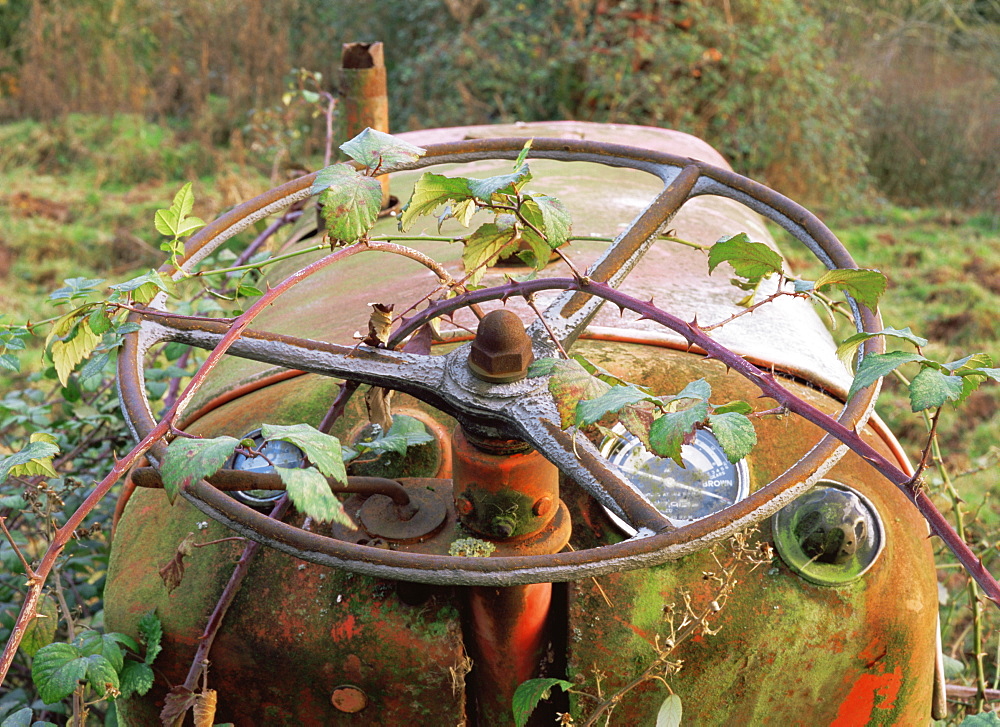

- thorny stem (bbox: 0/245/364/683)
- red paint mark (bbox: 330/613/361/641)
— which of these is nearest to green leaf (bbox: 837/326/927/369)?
thorny stem (bbox: 0/245/364/683)

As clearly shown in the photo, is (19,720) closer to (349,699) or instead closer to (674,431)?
(349,699)

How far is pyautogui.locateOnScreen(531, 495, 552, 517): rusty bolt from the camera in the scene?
110 cm

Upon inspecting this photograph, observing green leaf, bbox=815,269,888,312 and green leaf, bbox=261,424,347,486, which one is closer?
green leaf, bbox=261,424,347,486

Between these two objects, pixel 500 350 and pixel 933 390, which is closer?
pixel 933 390

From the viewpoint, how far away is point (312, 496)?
31.4 inches

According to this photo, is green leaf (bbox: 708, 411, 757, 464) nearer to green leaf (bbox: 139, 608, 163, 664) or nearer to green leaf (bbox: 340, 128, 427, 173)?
green leaf (bbox: 340, 128, 427, 173)

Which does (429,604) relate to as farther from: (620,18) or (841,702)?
(620,18)

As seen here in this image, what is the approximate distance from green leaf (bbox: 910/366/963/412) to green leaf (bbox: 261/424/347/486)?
53 centimetres

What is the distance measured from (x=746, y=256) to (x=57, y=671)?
3.44 ft

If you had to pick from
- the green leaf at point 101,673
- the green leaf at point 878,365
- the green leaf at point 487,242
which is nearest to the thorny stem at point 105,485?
the green leaf at point 487,242

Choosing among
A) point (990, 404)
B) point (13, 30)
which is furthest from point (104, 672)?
point (13, 30)

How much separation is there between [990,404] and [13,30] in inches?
330

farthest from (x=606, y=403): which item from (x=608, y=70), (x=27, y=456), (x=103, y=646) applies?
(x=608, y=70)

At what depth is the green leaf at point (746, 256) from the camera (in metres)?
1.10
